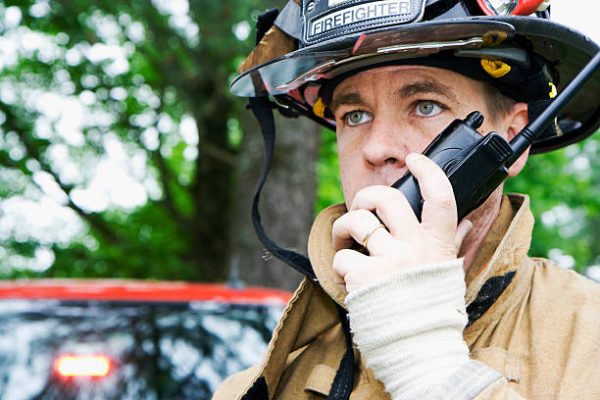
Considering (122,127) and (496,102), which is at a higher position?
(496,102)

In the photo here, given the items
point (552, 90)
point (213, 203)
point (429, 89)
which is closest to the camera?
point (429, 89)

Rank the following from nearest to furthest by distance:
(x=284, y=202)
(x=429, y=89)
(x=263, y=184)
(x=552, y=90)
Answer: (x=429, y=89) < (x=552, y=90) < (x=263, y=184) < (x=284, y=202)

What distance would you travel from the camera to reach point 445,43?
1.68m

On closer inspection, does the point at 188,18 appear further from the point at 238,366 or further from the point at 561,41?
the point at 561,41

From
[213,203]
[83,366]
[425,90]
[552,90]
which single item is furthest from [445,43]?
[213,203]

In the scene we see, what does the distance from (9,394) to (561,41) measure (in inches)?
99.8

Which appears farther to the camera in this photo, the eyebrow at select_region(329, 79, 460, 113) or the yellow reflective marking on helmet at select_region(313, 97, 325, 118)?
the yellow reflective marking on helmet at select_region(313, 97, 325, 118)

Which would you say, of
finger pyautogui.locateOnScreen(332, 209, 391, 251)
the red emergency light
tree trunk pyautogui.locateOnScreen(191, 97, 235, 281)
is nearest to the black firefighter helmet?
finger pyautogui.locateOnScreen(332, 209, 391, 251)

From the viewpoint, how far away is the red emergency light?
321 cm

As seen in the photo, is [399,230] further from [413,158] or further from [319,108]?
[319,108]

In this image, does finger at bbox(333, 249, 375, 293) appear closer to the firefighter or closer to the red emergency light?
the firefighter

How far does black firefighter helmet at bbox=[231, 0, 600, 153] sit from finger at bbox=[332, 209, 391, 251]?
15.7 inches

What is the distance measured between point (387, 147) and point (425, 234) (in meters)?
0.38

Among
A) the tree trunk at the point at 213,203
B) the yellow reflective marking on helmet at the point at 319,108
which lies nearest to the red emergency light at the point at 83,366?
the yellow reflective marking on helmet at the point at 319,108
